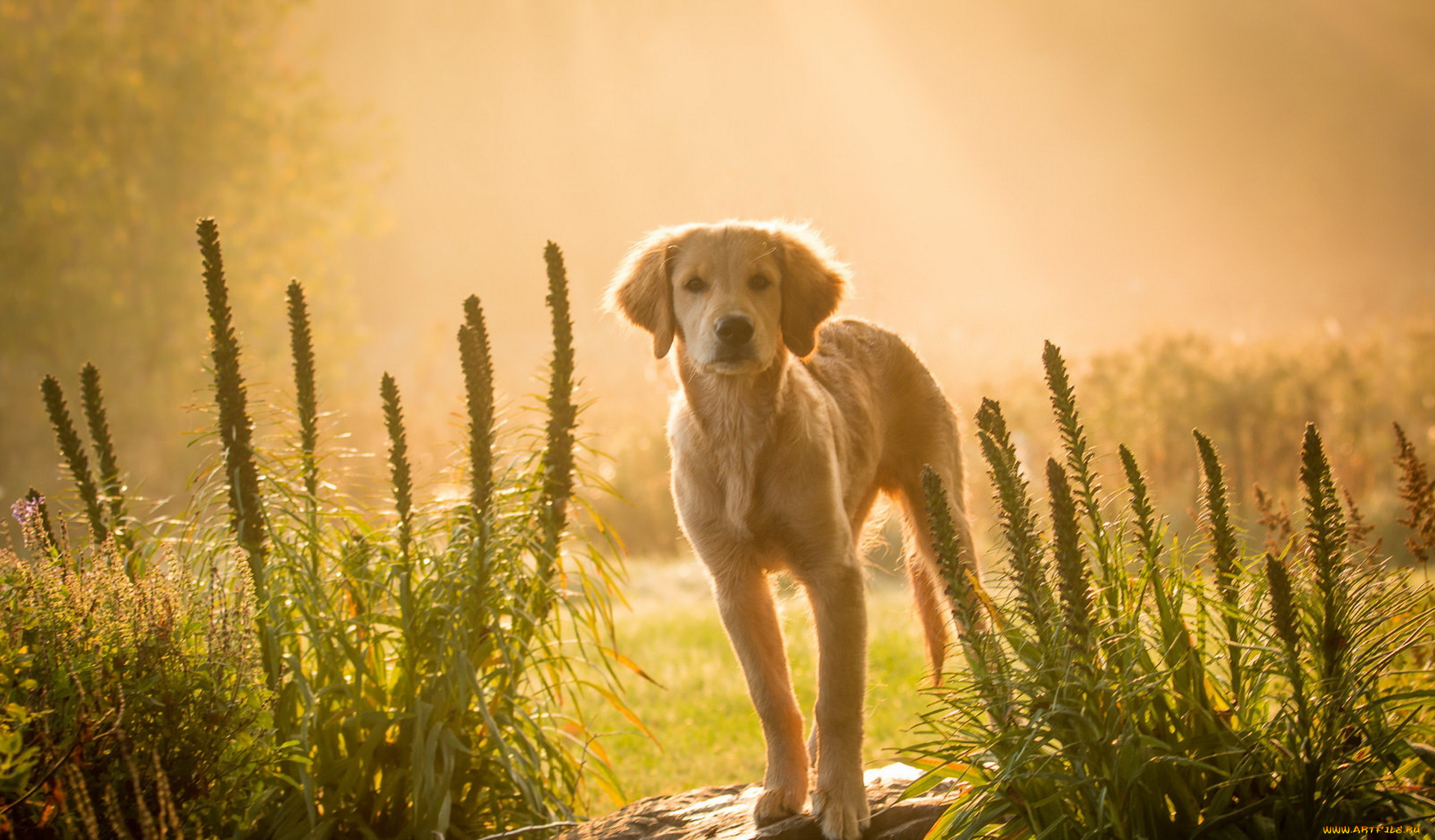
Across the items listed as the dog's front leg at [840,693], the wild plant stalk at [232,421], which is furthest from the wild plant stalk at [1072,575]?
the wild plant stalk at [232,421]

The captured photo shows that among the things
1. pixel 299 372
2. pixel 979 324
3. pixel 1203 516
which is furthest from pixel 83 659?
Answer: pixel 979 324

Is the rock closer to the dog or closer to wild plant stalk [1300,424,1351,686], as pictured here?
the dog

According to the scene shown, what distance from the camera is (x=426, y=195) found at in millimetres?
23266

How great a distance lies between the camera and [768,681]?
2902 millimetres

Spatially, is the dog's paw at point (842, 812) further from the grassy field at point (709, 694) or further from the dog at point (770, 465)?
the grassy field at point (709, 694)

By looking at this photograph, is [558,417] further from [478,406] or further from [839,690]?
[839,690]

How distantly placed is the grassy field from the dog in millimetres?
285

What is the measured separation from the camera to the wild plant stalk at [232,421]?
313 centimetres

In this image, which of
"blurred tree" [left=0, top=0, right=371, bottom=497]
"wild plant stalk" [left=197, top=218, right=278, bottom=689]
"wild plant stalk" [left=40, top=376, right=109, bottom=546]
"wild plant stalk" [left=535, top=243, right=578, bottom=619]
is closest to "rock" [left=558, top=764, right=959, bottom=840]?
"wild plant stalk" [left=535, top=243, right=578, bottom=619]

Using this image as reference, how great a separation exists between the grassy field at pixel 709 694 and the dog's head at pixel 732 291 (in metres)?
0.90

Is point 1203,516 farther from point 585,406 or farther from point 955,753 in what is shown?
point 585,406

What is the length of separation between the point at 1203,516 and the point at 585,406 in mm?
2120

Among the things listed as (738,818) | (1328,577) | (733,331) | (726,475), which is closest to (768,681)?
(738,818)

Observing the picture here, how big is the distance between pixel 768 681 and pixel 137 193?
1428 cm
